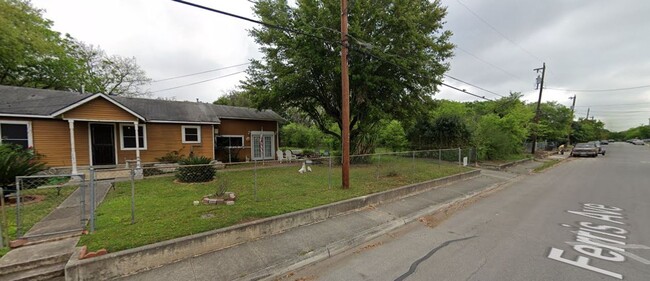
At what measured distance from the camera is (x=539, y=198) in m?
9.31

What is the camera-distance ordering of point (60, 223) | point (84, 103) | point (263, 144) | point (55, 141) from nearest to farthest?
point (60, 223)
point (84, 103)
point (55, 141)
point (263, 144)

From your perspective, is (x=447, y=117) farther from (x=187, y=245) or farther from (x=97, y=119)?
(x=97, y=119)

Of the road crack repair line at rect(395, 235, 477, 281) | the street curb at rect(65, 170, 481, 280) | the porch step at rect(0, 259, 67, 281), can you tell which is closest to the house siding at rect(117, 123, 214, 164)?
the porch step at rect(0, 259, 67, 281)

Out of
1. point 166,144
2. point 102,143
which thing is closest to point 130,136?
point 102,143

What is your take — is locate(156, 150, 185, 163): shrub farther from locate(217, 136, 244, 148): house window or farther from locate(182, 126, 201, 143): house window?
locate(217, 136, 244, 148): house window

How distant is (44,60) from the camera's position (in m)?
21.0

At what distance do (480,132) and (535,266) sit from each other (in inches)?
723

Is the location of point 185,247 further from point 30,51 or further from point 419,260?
point 30,51

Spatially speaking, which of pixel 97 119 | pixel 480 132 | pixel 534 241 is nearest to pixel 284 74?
pixel 97 119

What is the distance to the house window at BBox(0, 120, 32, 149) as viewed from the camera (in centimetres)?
1073

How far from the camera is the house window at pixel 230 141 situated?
17953 mm

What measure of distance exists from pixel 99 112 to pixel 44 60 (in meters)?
16.1

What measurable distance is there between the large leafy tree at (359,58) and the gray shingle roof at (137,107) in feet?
11.9

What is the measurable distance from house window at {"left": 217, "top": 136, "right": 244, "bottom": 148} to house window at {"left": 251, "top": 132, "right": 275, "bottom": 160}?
0.86 m
